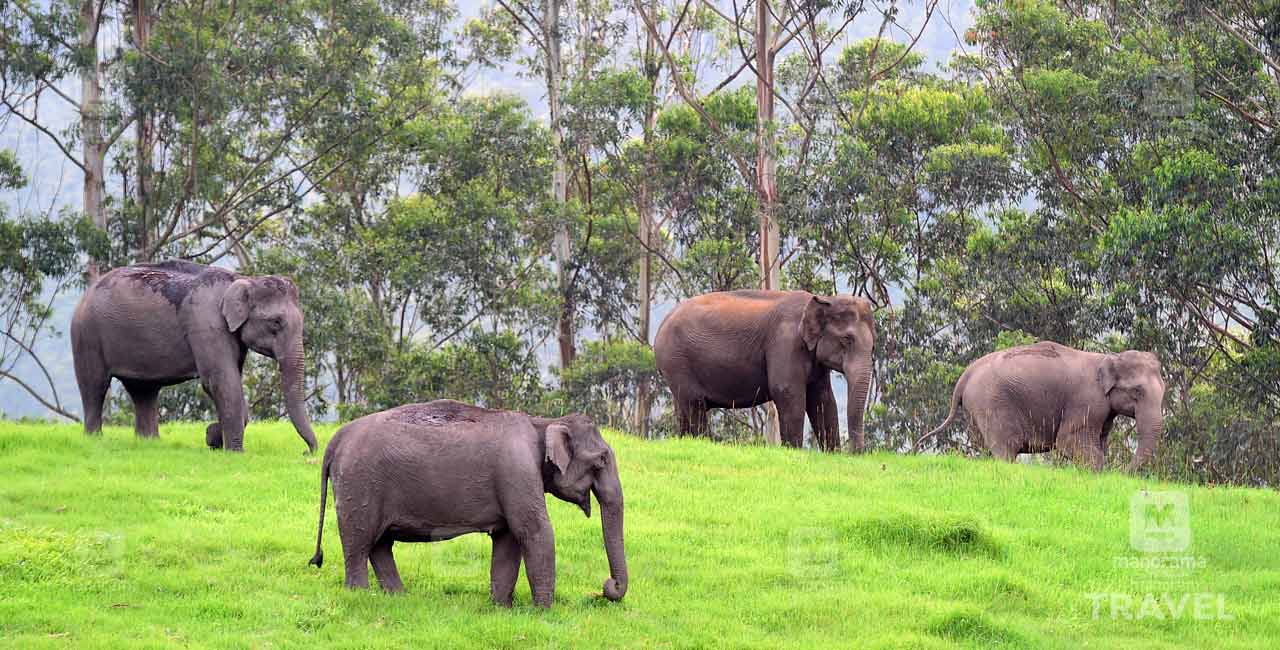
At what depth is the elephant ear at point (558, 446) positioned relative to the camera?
34.6ft

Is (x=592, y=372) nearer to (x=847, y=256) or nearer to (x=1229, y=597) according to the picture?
(x=847, y=256)

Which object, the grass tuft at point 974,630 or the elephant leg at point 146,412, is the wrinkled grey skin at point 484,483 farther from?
the elephant leg at point 146,412

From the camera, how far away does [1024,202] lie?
33.5 m

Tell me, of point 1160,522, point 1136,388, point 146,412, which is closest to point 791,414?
point 1136,388

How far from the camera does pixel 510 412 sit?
10.9m

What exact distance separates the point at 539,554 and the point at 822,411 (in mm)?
9396

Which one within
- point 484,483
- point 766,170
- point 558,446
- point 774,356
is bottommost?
point 484,483

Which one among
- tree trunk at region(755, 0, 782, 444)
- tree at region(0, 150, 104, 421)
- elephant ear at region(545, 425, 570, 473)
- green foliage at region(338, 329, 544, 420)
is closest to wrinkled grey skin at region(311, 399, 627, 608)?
elephant ear at region(545, 425, 570, 473)

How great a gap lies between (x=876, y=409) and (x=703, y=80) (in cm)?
1124

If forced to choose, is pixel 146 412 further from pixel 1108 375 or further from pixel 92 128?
pixel 92 128

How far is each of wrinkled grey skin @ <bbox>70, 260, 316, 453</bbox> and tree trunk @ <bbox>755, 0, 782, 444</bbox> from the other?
52.0ft

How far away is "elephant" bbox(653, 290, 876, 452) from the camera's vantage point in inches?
728

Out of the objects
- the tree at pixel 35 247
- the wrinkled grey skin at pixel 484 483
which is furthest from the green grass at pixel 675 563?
the tree at pixel 35 247

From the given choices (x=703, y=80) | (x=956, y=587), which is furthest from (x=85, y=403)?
(x=703, y=80)
